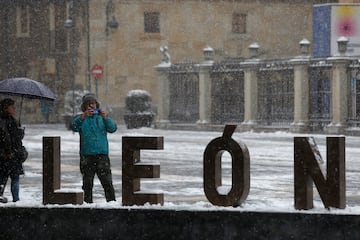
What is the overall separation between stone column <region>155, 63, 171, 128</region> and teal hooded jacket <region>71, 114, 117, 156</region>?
32.4 meters

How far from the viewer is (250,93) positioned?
1641 inches

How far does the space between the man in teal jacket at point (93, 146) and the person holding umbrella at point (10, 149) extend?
967mm

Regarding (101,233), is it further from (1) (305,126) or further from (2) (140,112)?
(2) (140,112)

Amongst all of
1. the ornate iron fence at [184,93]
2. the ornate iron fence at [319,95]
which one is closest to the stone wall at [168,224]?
the ornate iron fence at [319,95]

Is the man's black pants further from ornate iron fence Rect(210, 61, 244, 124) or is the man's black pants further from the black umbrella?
ornate iron fence Rect(210, 61, 244, 124)

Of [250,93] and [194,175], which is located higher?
[250,93]

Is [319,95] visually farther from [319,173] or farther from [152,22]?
[319,173]

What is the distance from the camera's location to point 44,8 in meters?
58.4

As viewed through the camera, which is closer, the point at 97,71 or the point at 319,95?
the point at 319,95

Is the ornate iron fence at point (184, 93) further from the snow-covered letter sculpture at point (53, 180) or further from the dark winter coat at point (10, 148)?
the snow-covered letter sculpture at point (53, 180)

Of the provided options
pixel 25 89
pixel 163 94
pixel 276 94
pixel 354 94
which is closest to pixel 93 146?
pixel 25 89

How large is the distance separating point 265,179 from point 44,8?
4021cm

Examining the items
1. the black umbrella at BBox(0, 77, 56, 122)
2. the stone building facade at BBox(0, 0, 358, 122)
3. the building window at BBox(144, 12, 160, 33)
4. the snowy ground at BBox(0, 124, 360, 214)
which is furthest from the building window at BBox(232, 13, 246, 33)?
the black umbrella at BBox(0, 77, 56, 122)

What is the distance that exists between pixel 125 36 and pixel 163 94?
9.94 m
